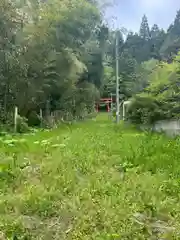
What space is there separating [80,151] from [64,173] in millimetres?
1483

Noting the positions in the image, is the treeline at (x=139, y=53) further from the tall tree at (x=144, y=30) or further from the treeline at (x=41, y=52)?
the treeline at (x=41, y=52)

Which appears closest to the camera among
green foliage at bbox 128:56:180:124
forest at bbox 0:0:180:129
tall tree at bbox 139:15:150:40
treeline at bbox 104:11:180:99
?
green foliage at bbox 128:56:180:124

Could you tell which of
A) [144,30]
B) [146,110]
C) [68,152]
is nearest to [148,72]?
[146,110]

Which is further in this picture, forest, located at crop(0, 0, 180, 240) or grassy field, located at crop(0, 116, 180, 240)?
forest, located at crop(0, 0, 180, 240)

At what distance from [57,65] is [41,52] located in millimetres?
1404

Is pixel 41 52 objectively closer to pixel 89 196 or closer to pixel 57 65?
pixel 57 65

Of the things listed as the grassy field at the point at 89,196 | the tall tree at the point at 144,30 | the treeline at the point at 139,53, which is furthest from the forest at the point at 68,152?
the tall tree at the point at 144,30

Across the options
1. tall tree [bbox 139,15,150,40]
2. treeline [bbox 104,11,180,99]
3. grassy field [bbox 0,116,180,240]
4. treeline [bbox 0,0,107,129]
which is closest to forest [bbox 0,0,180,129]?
treeline [bbox 0,0,107,129]

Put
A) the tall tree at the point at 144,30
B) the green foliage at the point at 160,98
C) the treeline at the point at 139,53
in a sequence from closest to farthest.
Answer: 1. the green foliage at the point at 160,98
2. the treeline at the point at 139,53
3. the tall tree at the point at 144,30

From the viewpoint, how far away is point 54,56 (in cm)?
1182

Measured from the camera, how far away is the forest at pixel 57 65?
10.0 m

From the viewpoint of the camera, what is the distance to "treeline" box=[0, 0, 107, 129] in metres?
10.2

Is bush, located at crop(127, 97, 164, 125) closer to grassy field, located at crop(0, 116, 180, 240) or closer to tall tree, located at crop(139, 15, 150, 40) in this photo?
grassy field, located at crop(0, 116, 180, 240)

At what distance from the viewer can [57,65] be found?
40.8 feet
